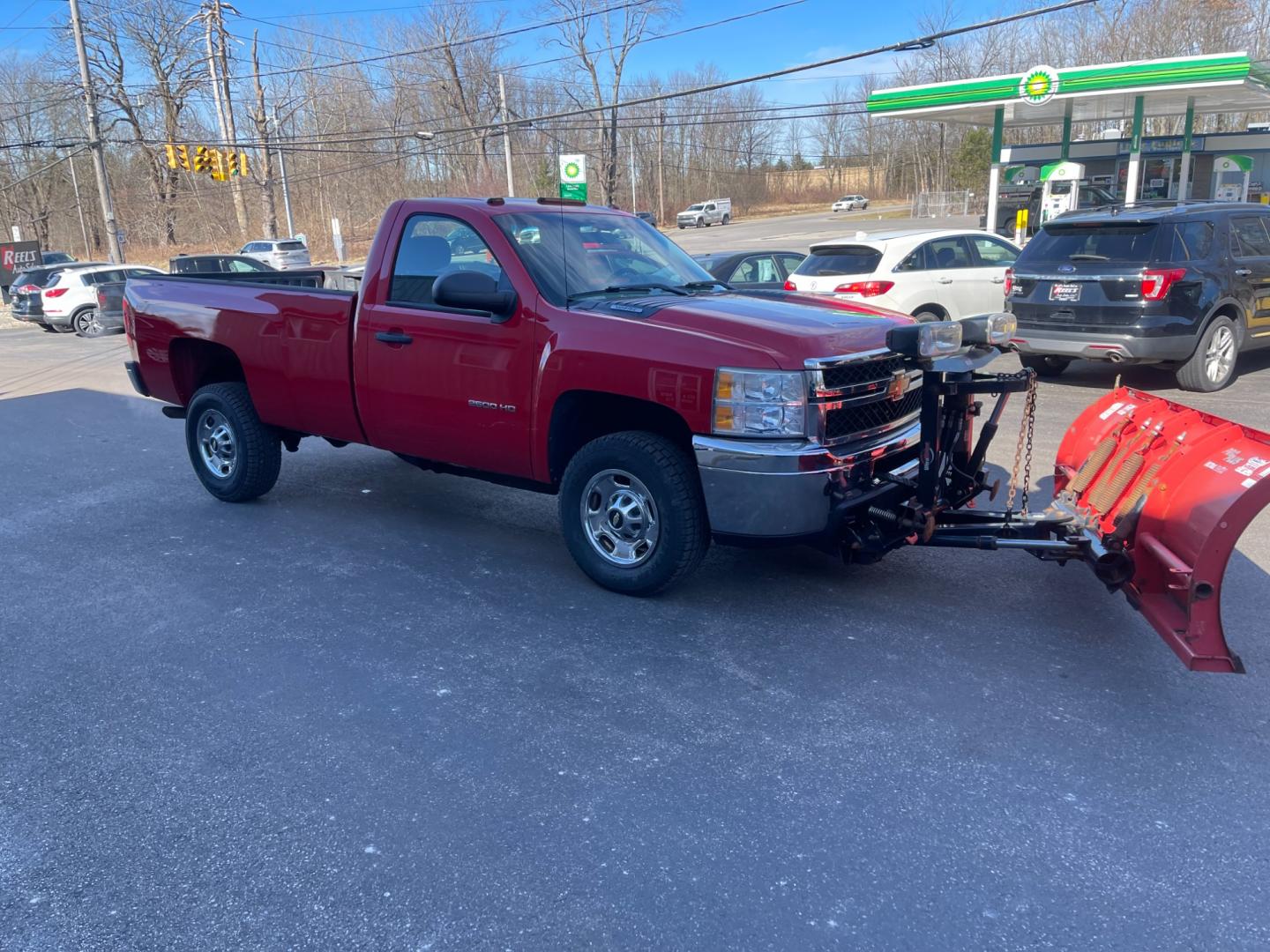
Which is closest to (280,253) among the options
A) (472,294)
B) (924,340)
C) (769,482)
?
(472,294)

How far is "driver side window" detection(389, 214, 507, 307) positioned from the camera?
18.4 ft

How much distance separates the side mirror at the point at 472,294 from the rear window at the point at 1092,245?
7089mm

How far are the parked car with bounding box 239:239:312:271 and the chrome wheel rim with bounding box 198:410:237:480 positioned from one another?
2929 centimetres

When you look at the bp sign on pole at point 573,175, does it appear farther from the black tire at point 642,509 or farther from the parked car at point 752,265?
the black tire at point 642,509

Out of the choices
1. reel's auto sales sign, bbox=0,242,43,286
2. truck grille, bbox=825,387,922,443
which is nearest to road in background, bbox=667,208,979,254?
reel's auto sales sign, bbox=0,242,43,286

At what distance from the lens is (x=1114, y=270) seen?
9.74m

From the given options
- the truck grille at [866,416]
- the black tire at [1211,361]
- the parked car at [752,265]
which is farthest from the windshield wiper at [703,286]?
the parked car at [752,265]

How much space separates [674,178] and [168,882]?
287ft

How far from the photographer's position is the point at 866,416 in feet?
16.0

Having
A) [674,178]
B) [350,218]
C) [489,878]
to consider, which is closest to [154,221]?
[350,218]

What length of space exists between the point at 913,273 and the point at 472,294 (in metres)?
8.74

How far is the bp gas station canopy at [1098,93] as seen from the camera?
26.4 meters

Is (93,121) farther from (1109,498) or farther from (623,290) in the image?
(1109,498)

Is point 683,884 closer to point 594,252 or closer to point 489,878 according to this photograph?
point 489,878
